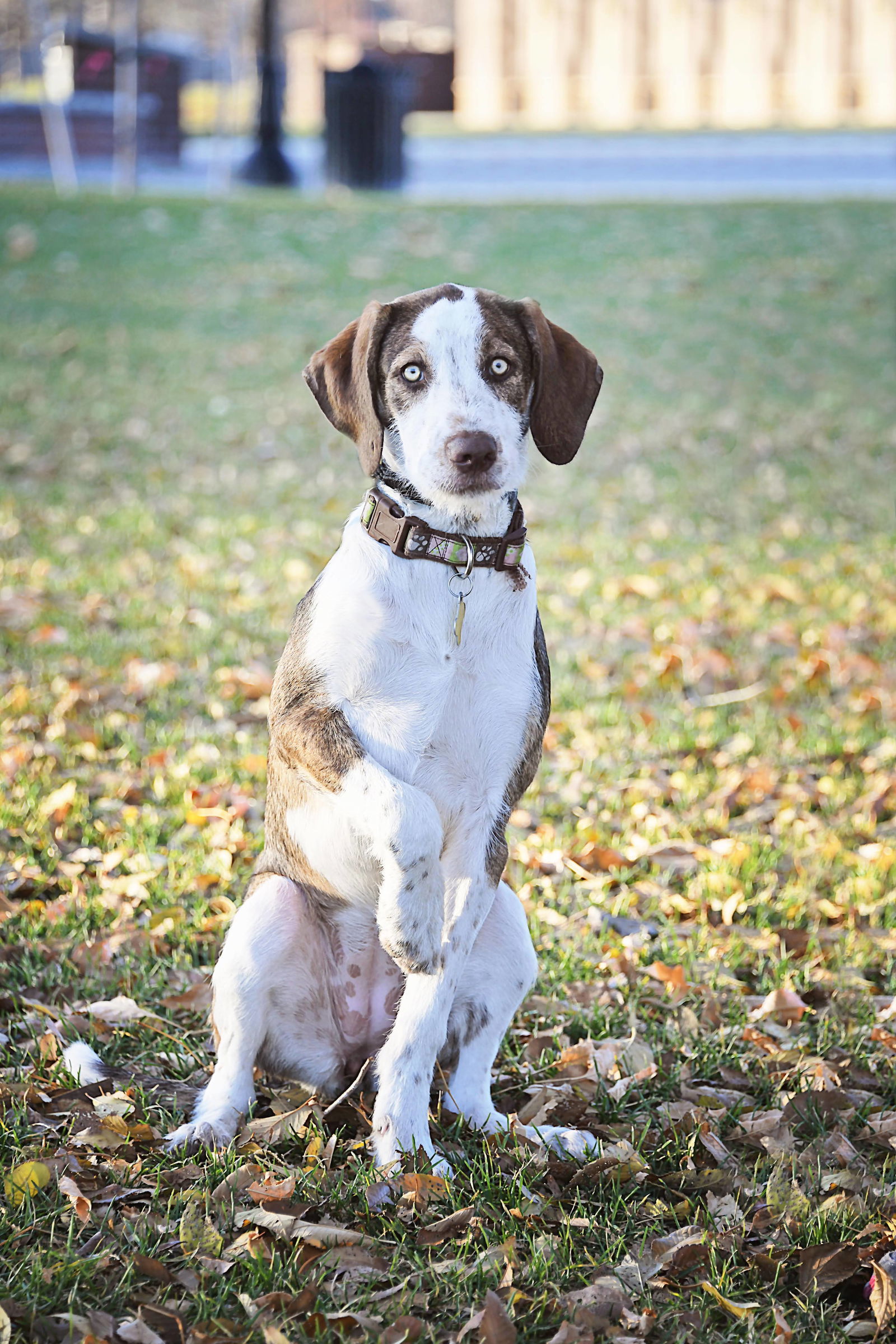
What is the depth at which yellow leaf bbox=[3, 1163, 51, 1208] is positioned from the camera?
2801 mm

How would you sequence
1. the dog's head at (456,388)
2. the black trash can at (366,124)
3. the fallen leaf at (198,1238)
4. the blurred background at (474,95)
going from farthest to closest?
the blurred background at (474,95), the black trash can at (366,124), the dog's head at (456,388), the fallen leaf at (198,1238)

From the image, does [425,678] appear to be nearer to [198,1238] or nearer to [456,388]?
[456,388]

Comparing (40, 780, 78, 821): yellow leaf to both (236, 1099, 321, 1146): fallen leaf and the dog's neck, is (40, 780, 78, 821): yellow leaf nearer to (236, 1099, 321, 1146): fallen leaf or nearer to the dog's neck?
(236, 1099, 321, 1146): fallen leaf

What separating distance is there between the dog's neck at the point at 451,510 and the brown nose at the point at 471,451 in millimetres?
82

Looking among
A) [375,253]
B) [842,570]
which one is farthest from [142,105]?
[842,570]

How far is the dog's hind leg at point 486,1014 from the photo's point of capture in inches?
124

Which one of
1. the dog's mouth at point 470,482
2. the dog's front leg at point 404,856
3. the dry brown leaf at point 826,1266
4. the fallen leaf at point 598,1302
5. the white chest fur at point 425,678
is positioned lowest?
the dry brown leaf at point 826,1266

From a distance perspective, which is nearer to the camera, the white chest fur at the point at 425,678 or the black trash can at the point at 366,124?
the white chest fur at the point at 425,678

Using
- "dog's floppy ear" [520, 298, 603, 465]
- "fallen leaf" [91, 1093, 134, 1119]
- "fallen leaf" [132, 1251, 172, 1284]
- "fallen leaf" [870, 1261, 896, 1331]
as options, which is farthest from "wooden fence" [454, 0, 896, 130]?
"fallen leaf" [132, 1251, 172, 1284]

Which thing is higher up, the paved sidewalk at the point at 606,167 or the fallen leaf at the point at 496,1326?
the paved sidewalk at the point at 606,167

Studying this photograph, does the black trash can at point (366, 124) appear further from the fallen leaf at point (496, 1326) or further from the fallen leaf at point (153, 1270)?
the fallen leaf at point (496, 1326)

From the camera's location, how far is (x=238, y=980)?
9.95 feet

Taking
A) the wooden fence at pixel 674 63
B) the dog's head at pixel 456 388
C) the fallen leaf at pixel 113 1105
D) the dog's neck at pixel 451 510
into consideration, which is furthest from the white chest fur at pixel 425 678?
the wooden fence at pixel 674 63

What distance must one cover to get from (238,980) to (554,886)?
1735 millimetres
